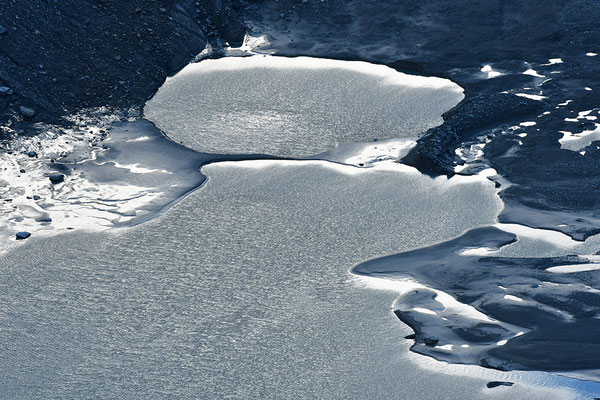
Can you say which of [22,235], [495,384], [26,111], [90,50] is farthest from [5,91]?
[495,384]

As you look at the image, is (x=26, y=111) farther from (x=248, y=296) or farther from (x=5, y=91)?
(x=248, y=296)

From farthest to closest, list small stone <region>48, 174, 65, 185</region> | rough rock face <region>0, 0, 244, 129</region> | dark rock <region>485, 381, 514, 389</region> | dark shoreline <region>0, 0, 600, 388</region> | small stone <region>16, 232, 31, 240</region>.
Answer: rough rock face <region>0, 0, 244, 129</region> → dark shoreline <region>0, 0, 600, 388</region> → small stone <region>48, 174, 65, 185</region> → small stone <region>16, 232, 31, 240</region> → dark rock <region>485, 381, 514, 389</region>

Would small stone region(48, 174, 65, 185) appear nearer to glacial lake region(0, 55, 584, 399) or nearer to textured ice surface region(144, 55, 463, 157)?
glacial lake region(0, 55, 584, 399)

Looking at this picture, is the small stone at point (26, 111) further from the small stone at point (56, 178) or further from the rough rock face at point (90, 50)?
the small stone at point (56, 178)

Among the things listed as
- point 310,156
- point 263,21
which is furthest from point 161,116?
point 263,21

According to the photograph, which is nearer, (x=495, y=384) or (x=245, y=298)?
(x=495, y=384)

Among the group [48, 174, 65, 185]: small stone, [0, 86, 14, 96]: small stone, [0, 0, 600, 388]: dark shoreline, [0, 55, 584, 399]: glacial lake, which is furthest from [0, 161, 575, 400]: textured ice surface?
[0, 86, 14, 96]: small stone
